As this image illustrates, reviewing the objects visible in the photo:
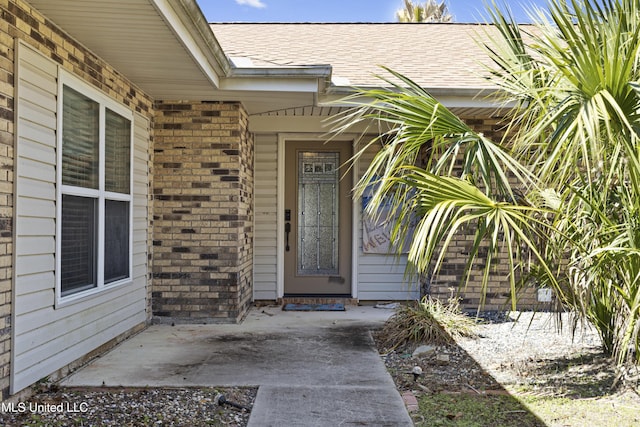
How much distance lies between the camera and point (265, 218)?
25.9 ft

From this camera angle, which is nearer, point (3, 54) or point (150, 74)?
point (3, 54)

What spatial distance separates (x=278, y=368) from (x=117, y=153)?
8.00 ft

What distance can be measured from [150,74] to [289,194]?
3064mm

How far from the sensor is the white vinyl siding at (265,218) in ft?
25.7

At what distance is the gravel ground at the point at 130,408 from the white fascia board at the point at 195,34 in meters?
2.46

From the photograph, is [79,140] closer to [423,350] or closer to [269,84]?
[269,84]

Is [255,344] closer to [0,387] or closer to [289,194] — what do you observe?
[0,387]

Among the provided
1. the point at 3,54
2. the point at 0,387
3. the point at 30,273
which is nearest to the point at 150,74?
the point at 3,54

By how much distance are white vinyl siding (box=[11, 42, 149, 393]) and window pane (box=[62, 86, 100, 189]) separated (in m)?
0.22

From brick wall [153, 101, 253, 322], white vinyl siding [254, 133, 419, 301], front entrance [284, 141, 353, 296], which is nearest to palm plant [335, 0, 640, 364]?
brick wall [153, 101, 253, 322]

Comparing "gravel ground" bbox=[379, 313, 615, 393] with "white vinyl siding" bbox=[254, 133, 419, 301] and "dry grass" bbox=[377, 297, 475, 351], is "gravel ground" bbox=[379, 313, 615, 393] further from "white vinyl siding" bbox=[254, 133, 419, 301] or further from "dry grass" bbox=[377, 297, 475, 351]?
"white vinyl siding" bbox=[254, 133, 419, 301]

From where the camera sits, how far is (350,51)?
26.2 ft

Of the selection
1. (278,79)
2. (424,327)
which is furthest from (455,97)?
(424,327)

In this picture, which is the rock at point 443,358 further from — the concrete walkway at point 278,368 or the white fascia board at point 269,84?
the white fascia board at point 269,84
